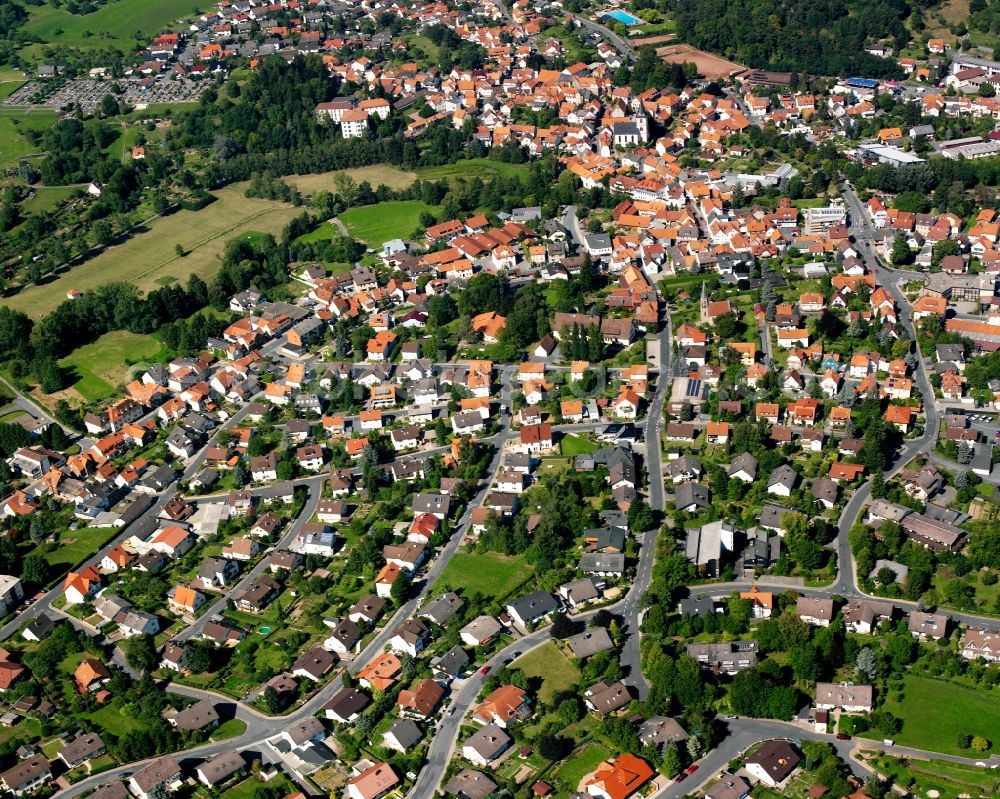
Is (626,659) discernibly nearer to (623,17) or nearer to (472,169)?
(472,169)

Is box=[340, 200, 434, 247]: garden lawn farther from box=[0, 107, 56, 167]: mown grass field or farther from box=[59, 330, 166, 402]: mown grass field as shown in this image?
box=[0, 107, 56, 167]: mown grass field

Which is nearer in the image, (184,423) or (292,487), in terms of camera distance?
(292,487)

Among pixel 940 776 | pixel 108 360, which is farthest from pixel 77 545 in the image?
pixel 940 776

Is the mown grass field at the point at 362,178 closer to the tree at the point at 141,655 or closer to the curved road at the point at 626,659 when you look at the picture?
the curved road at the point at 626,659

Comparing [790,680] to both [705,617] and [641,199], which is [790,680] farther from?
[641,199]

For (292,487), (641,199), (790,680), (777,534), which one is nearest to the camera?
(790,680)

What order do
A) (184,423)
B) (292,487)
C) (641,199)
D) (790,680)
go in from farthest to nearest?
(641,199) < (184,423) < (292,487) < (790,680)

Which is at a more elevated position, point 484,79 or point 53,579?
point 484,79

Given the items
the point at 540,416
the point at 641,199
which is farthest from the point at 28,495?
the point at 641,199
